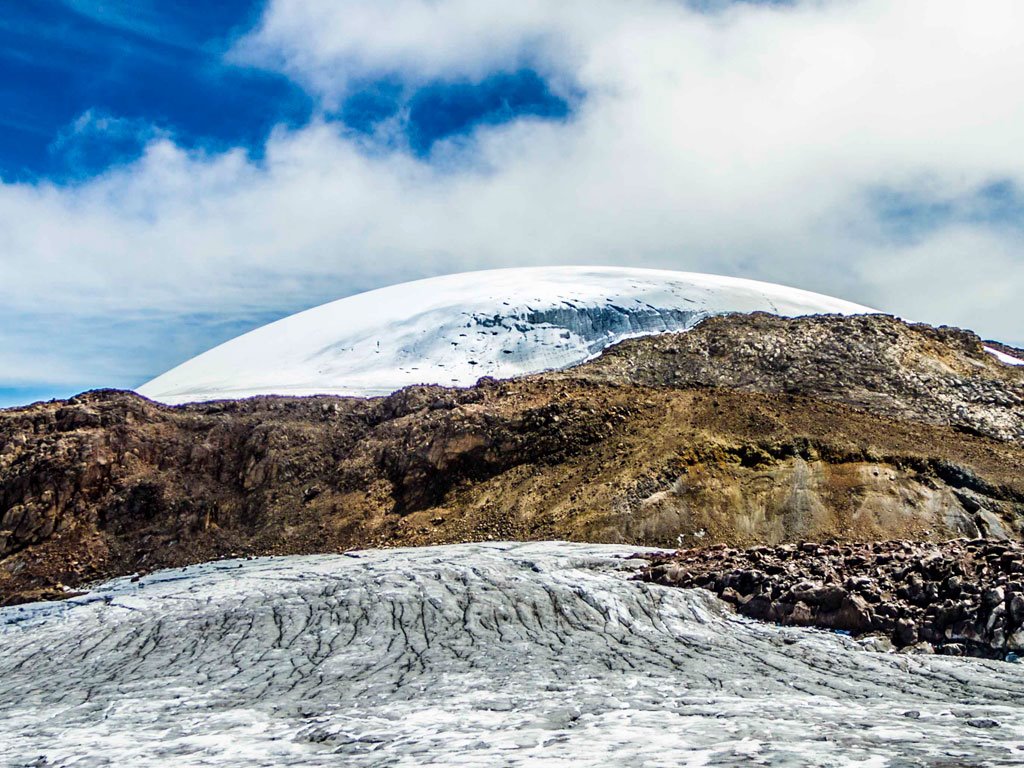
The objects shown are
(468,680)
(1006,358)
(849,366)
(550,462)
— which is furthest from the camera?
(1006,358)

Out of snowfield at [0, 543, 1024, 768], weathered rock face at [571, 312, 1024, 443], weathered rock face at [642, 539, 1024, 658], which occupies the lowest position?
snowfield at [0, 543, 1024, 768]

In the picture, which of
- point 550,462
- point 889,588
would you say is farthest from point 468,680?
point 550,462

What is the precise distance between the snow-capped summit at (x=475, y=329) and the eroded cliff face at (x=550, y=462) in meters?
9.91

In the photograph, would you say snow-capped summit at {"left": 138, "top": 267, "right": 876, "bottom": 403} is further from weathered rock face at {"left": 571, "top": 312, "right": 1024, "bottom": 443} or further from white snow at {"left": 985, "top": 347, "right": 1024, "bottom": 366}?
white snow at {"left": 985, "top": 347, "right": 1024, "bottom": 366}

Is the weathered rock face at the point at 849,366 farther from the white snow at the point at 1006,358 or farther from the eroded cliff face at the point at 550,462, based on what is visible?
the white snow at the point at 1006,358

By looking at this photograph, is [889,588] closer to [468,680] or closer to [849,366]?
[468,680]

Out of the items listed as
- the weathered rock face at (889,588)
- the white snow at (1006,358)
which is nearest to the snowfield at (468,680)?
the weathered rock face at (889,588)

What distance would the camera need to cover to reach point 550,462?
24.0 m

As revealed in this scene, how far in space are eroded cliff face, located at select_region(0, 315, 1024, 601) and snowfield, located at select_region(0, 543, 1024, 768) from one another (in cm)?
413

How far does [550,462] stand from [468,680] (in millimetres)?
13130

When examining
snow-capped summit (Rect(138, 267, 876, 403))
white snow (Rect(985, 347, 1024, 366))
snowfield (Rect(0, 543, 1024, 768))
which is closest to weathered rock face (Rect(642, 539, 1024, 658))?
snowfield (Rect(0, 543, 1024, 768))

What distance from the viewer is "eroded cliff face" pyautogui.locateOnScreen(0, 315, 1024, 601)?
21.5 meters

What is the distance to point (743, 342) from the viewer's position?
30.7 m

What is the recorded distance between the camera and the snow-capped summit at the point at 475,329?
131ft
